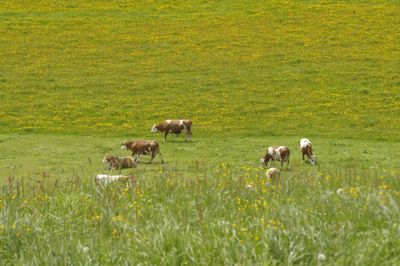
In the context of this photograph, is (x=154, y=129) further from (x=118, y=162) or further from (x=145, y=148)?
(x=118, y=162)

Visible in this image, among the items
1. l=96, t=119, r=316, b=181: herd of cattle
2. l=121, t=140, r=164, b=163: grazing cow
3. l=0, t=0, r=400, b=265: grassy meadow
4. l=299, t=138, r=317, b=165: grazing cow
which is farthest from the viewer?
l=121, t=140, r=164, b=163: grazing cow

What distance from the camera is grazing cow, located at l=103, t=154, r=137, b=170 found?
2693 cm

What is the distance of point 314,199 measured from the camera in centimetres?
1129

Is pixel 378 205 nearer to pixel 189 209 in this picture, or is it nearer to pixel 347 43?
pixel 189 209

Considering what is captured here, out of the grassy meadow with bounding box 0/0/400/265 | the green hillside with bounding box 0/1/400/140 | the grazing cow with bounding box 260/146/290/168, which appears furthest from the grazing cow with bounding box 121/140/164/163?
the green hillside with bounding box 0/1/400/140

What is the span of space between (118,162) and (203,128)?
11.3 m

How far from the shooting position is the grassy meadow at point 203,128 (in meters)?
9.77

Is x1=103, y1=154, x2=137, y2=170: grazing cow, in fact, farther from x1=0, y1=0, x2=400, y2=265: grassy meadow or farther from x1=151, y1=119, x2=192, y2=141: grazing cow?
x1=151, y1=119, x2=192, y2=141: grazing cow

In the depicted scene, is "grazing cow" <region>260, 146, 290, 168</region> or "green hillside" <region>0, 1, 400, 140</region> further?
"green hillside" <region>0, 1, 400, 140</region>

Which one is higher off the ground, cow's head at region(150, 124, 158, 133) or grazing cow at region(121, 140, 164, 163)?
grazing cow at region(121, 140, 164, 163)

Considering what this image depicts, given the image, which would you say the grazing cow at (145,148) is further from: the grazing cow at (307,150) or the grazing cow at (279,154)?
the grazing cow at (307,150)

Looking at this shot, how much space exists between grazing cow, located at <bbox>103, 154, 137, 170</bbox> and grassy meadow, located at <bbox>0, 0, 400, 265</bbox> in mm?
621

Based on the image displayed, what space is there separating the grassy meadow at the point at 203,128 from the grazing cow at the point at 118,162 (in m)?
0.62

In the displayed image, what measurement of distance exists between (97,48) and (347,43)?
17917 millimetres
